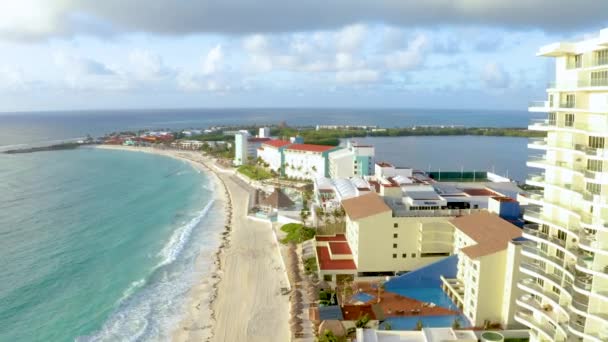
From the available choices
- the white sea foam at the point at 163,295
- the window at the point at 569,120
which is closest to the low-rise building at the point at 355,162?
the white sea foam at the point at 163,295

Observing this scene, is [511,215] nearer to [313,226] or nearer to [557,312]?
[557,312]

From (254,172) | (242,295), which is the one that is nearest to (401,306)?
(242,295)

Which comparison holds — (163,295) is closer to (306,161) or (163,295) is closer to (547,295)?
(547,295)

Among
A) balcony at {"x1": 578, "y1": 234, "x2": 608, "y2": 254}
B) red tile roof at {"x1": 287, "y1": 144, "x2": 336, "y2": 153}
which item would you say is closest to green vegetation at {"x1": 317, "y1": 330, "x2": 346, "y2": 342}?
balcony at {"x1": 578, "y1": 234, "x2": 608, "y2": 254}

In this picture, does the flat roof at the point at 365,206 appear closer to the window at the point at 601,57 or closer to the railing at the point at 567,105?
the railing at the point at 567,105

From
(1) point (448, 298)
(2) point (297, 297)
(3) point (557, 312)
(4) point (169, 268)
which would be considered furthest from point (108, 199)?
(3) point (557, 312)

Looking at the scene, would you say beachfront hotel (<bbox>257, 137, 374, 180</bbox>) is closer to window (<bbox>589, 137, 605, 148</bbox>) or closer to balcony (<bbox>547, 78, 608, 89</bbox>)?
balcony (<bbox>547, 78, 608, 89</bbox>)
